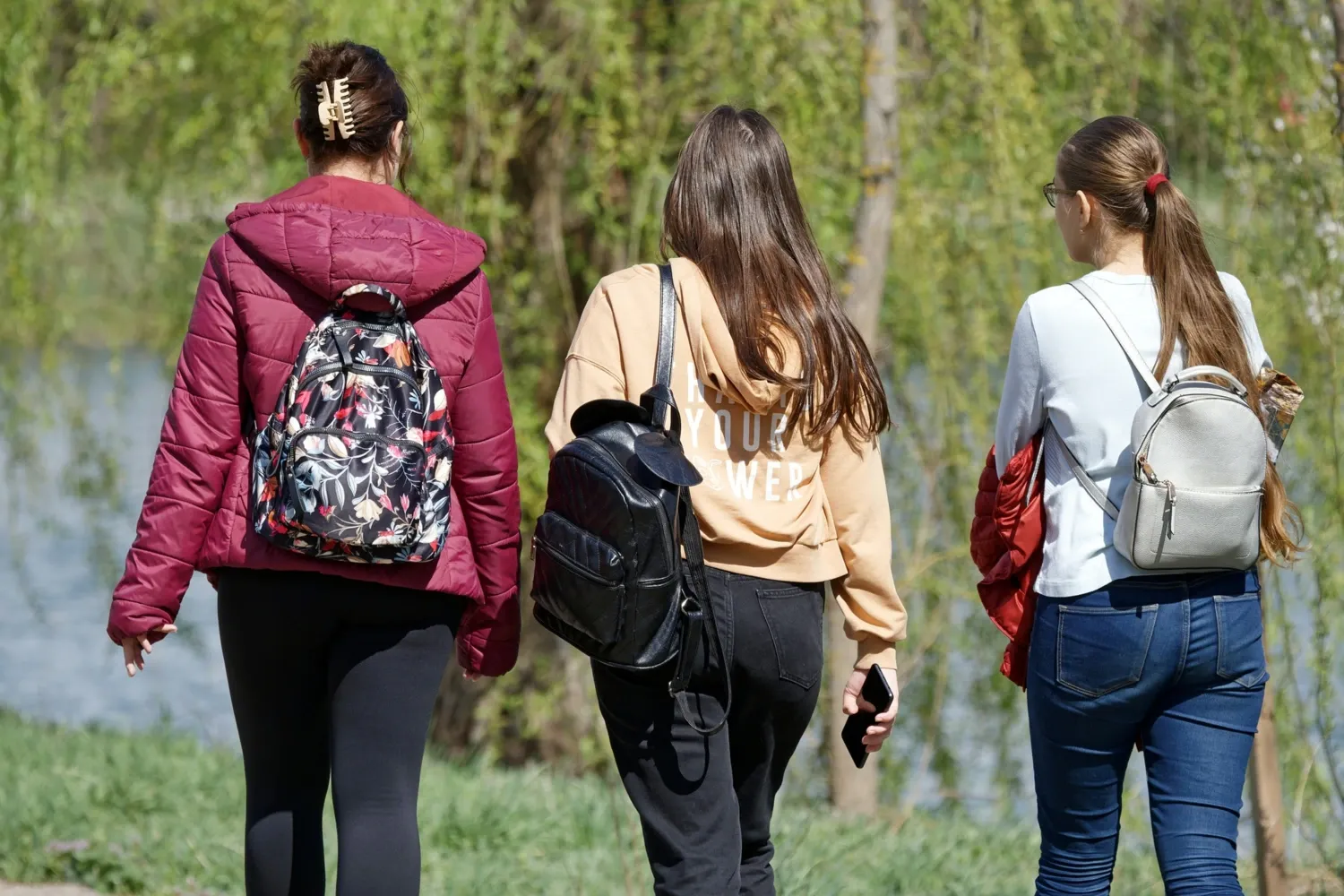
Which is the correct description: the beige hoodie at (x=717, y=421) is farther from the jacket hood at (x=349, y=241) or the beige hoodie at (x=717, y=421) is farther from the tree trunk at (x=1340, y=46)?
the tree trunk at (x=1340, y=46)

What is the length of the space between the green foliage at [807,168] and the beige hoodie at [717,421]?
83.7 inches

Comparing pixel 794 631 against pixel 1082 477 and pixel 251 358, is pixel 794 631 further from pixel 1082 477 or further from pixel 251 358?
pixel 251 358

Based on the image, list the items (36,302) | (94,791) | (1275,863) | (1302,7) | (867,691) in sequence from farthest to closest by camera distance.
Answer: (36,302), (94,791), (1302,7), (1275,863), (867,691)

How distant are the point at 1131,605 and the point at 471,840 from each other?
92.0 inches

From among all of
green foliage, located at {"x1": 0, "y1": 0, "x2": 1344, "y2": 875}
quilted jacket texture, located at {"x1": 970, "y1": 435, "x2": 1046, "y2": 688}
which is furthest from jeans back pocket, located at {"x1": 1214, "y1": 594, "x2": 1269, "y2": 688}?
green foliage, located at {"x1": 0, "y1": 0, "x2": 1344, "y2": 875}

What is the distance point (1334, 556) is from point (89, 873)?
3261mm

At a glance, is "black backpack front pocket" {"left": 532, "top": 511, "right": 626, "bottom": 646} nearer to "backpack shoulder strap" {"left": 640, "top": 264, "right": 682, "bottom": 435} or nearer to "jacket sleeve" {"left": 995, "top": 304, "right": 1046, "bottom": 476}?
"backpack shoulder strap" {"left": 640, "top": 264, "right": 682, "bottom": 435}

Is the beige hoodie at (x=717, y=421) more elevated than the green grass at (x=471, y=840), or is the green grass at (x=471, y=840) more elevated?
the beige hoodie at (x=717, y=421)

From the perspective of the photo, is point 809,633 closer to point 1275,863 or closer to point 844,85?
point 1275,863

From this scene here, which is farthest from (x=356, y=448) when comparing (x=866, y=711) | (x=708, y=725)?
(x=866, y=711)

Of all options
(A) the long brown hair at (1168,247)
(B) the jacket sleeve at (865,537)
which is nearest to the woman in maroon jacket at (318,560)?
(B) the jacket sleeve at (865,537)

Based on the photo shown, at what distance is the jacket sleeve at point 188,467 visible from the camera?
2.27m

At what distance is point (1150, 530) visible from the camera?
2.24 m

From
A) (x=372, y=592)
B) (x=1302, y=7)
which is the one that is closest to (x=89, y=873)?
(x=372, y=592)
